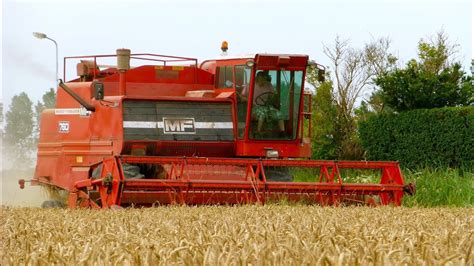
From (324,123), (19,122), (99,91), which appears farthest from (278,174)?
(19,122)

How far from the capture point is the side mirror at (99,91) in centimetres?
1352

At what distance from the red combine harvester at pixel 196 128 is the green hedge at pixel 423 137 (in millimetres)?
6069

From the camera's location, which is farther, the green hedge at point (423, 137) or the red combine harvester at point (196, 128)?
the green hedge at point (423, 137)

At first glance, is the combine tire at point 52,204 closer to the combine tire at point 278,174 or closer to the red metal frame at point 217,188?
the red metal frame at point 217,188

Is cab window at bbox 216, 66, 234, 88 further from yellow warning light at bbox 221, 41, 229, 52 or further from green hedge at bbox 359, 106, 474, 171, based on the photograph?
green hedge at bbox 359, 106, 474, 171

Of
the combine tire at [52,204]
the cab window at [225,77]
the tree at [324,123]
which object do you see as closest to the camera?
the cab window at [225,77]

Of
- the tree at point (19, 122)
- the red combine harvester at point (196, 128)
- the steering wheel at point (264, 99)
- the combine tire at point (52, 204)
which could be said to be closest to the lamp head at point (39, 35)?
the red combine harvester at point (196, 128)

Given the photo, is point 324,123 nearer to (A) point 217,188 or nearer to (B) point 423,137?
(B) point 423,137

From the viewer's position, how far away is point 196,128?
14.0 meters

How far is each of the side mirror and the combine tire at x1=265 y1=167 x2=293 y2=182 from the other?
263 cm

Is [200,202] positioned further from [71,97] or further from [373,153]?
[373,153]

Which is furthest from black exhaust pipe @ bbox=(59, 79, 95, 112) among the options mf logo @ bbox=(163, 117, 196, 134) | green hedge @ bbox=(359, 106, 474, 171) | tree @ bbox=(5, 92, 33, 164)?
tree @ bbox=(5, 92, 33, 164)

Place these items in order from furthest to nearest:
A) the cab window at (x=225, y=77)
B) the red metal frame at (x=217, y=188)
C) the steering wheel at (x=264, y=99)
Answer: the cab window at (x=225, y=77) → the steering wheel at (x=264, y=99) → the red metal frame at (x=217, y=188)

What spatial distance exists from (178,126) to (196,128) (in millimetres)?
264
